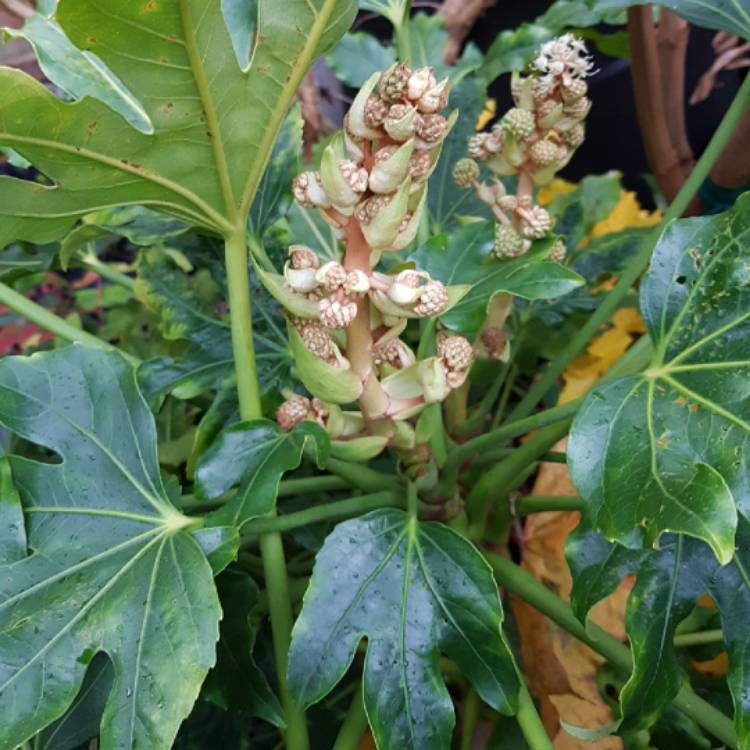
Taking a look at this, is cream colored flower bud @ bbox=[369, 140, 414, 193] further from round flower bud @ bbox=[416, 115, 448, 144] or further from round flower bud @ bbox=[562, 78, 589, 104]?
round flower bud @ bbox=[562, 78, 589, 104]

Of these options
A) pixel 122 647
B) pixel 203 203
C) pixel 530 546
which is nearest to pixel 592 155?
pixel 530 546

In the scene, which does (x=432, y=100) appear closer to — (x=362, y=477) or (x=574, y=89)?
(x=574, y=89)

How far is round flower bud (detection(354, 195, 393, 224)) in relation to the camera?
1.29 feet

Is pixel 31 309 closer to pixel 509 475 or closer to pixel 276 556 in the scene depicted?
pixel 276 556

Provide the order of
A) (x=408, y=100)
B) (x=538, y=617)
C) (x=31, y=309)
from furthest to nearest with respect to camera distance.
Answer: (x=538, y=617) → (x=31, y=309) → (x=408, y=100)

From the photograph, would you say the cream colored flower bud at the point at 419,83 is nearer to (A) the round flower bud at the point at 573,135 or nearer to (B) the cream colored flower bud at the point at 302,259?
(B) the cream colored flower bud at the point at 302,259

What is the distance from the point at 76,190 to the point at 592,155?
1117mm

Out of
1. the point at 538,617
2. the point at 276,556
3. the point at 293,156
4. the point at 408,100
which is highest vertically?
the point at 408,100

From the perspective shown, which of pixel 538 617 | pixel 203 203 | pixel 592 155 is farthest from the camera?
pixel 592 155

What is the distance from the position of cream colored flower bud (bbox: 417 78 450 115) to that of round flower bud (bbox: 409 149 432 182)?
25mm

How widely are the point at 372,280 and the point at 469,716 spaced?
0.43 metres

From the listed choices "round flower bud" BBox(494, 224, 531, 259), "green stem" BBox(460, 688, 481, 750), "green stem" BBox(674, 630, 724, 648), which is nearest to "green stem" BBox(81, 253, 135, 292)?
"round flower bud" BBox(494, 224, 531, 259)

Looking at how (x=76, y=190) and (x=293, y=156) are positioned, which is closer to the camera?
(x=76, y=190)

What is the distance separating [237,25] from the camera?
0.42 m
